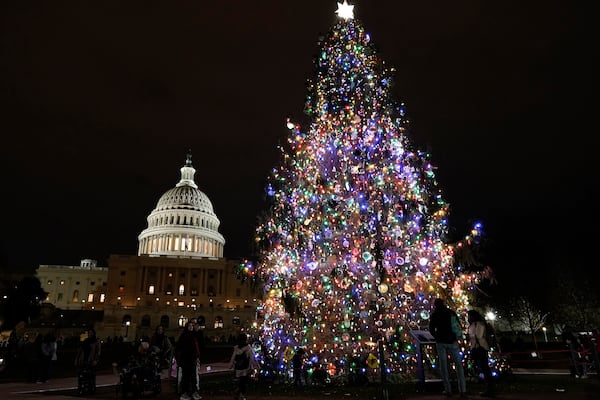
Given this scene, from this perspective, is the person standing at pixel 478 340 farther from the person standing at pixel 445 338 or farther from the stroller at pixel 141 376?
the stroller at pixel 141 376

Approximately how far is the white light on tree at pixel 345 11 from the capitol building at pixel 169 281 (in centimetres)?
5137

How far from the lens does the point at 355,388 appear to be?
12.3m

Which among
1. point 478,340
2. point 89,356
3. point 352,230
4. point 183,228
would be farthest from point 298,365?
point 183,228

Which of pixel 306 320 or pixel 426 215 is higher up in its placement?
pixel 426 215

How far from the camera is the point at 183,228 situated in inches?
4503

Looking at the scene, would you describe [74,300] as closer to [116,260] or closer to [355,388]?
[116,260]

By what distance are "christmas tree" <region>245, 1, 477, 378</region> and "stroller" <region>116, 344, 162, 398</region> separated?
398cm

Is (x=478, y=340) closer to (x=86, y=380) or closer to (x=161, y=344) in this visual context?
(x=161, y=344)

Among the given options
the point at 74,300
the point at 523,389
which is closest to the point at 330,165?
the point at 523,389

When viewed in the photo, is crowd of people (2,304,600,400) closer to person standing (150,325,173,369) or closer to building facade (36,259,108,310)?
person standing (150,325,173,369)

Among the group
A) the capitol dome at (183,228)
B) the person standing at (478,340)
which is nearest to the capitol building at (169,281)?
the capitol dome at (183,228)

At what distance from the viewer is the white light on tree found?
18328 mm

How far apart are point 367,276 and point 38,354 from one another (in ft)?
45.4

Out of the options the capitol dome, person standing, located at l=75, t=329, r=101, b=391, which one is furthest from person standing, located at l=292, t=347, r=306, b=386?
the capitol dome
